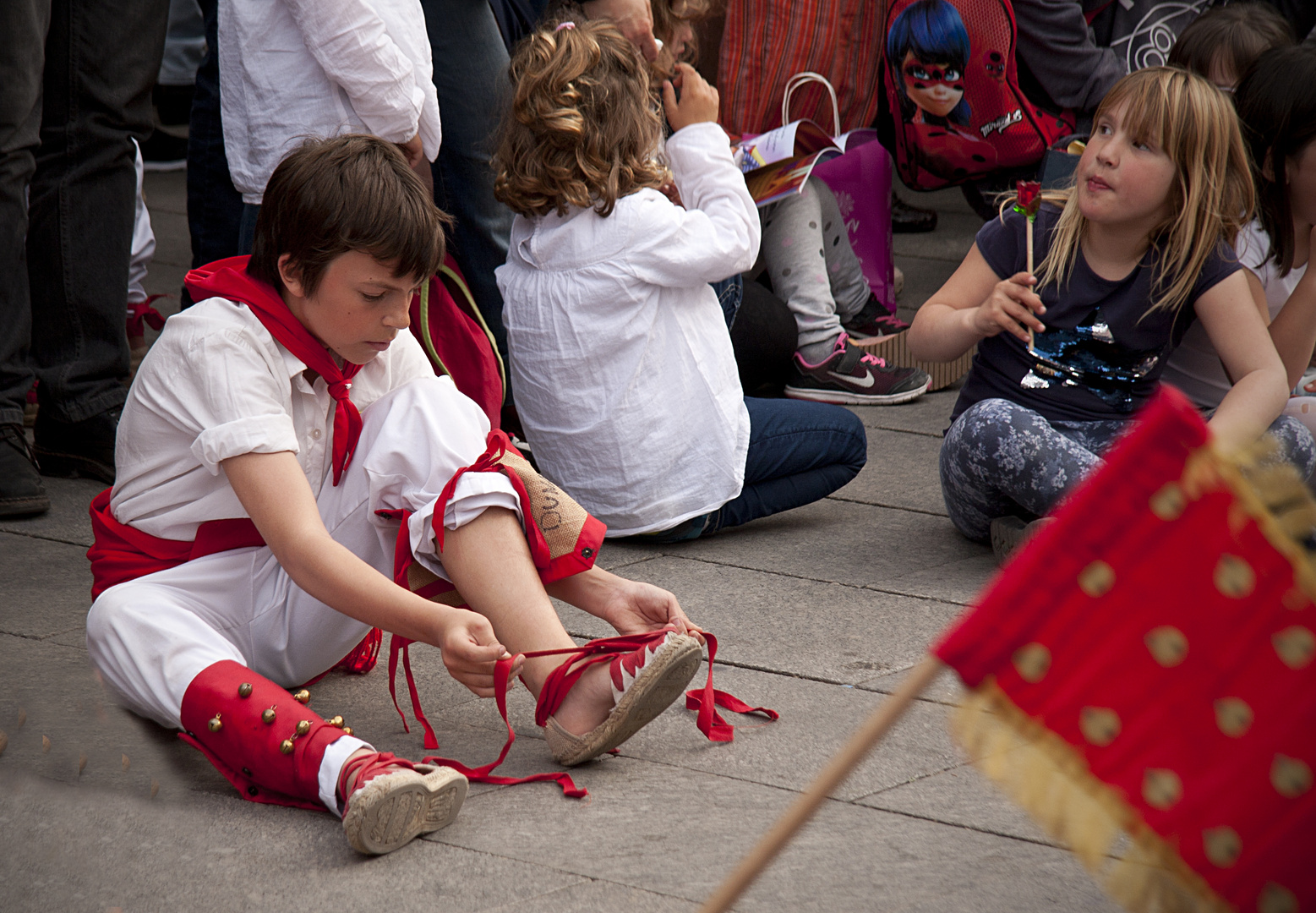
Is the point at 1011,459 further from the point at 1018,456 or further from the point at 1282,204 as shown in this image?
the point at 1282,204

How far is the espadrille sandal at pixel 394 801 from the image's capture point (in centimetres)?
165

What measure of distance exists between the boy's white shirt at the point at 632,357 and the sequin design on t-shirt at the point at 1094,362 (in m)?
0.70

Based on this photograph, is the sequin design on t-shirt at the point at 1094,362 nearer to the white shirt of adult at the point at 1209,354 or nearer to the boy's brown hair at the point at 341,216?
the white shirt of adult at the point at 1209,354

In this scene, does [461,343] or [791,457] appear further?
[791,457]

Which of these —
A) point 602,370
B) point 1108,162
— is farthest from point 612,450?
point 1108,162

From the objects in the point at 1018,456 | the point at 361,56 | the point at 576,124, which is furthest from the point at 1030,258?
the point at 361,56

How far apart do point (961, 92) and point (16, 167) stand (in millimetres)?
2954

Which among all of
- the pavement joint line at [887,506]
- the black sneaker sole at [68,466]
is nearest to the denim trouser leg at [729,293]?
the pavement joint line at [887,506]

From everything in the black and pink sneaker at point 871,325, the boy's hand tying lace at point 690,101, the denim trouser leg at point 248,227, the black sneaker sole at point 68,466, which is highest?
the boy's hand tying lace at point 690,101

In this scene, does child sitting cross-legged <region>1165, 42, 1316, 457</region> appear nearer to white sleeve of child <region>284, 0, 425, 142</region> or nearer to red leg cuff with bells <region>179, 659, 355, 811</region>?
white sleeve of child <region>284, 0, 425, 142</region>

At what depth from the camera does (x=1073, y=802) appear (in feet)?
3.41

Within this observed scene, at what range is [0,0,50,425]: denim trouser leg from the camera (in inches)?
114

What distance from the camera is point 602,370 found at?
2990 millimetres

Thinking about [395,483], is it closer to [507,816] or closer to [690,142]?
[507,816]
